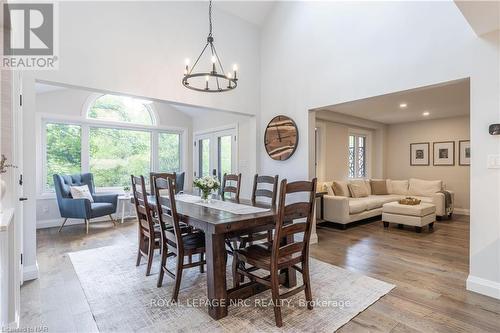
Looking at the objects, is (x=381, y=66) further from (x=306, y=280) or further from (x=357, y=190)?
(x=357, y=190)

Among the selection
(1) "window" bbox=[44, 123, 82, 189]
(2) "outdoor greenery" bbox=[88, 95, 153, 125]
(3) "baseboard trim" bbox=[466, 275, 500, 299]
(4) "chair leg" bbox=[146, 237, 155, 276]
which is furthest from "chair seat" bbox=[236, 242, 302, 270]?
(1) "window" bbox=[44, 123, 82, 189]

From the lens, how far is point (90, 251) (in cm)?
370

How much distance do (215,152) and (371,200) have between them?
3.56 metres

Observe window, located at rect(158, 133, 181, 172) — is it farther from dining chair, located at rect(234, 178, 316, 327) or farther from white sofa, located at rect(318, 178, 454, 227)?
dining chair, located at rect(234, 178, 316, 327)

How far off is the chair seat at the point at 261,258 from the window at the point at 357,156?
18.0 feet

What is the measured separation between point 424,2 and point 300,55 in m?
1.73

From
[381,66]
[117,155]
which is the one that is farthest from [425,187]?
[117,155]

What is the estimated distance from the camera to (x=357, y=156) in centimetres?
736

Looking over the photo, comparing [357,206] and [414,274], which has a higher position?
[357,206]

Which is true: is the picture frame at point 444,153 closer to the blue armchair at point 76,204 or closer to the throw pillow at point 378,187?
the throw pillow at point 378,187

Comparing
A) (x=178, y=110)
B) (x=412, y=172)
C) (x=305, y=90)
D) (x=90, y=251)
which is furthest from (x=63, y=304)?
(x=412, y=172)

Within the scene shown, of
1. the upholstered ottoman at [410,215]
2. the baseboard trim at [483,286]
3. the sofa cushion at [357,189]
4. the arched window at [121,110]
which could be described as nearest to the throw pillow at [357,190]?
the sofa cushion at [357,189]

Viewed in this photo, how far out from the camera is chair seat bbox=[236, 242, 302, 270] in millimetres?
2061

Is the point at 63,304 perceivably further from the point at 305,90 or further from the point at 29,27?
the point at 305,90
